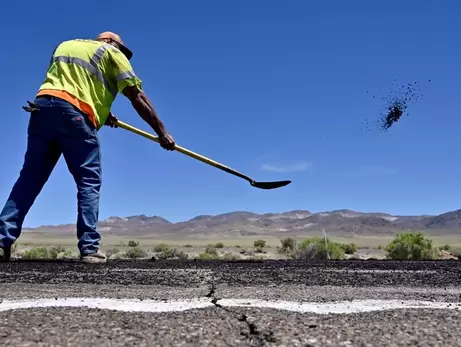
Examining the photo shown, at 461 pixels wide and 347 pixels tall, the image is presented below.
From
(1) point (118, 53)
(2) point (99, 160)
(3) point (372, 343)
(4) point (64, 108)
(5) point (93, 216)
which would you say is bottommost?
(3) point (372, 343)

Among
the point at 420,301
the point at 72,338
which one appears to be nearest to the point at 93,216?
the point at 420,301

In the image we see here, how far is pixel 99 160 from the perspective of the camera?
5887 millimetres

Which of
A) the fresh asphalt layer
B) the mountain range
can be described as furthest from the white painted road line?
the mountain range

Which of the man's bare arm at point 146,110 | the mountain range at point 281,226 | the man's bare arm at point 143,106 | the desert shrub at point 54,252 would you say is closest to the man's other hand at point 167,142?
the man's bare arm at point 146,110

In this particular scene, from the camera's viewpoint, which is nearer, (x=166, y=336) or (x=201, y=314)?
(x=166, y=336)

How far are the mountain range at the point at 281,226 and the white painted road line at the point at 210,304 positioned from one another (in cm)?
10846

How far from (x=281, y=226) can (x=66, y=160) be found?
144 metres

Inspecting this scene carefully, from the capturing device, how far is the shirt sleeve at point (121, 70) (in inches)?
229

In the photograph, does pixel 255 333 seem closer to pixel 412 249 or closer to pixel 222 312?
pixel 222 312

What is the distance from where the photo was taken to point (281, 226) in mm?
148375

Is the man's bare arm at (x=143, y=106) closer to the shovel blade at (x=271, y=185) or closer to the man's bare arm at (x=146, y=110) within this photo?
the man's bare arm at (x=146, y=110)

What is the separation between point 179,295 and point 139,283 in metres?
0.94

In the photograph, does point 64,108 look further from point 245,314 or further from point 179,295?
point 245,314

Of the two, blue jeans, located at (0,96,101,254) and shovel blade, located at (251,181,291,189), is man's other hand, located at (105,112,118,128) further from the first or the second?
shovel blade, located at (251,181,291,189)
